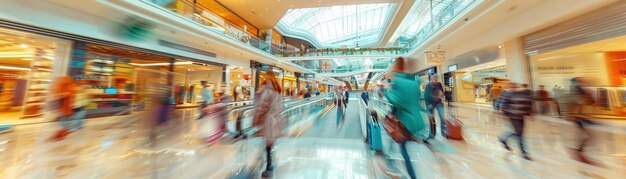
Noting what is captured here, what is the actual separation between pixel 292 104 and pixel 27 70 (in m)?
9.68

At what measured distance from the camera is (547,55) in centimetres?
541

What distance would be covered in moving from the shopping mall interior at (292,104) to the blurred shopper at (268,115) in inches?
0.6

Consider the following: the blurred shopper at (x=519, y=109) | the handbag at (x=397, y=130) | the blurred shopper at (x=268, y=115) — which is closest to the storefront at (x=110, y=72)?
the blurred shopper at (x=268, y=115)

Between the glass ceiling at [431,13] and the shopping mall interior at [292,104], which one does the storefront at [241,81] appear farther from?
the glass ceiling at [431,13]

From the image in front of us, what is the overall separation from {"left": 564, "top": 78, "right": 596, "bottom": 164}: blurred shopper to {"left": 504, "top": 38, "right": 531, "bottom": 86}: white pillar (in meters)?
3.09

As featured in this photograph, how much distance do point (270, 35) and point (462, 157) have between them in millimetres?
16608

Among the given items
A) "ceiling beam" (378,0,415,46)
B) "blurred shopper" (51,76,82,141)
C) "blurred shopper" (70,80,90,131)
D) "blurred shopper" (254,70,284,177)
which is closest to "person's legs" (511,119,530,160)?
"blurred shopper" (254,70,284,177)

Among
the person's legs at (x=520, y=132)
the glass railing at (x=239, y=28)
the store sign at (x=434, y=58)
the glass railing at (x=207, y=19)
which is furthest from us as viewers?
the store sign at (x=434, y=58)

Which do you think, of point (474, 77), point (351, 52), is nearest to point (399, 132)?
point (474, 77)

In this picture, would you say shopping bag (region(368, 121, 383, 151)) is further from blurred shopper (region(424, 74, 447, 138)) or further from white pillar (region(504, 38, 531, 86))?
white pillar (region(504, 38, 531, 86))

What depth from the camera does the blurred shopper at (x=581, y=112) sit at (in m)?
2.82

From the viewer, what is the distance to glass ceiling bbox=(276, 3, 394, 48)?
18.4 m

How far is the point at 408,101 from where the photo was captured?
1910 mm

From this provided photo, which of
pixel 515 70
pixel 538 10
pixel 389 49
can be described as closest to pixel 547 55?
pixel 515 70
